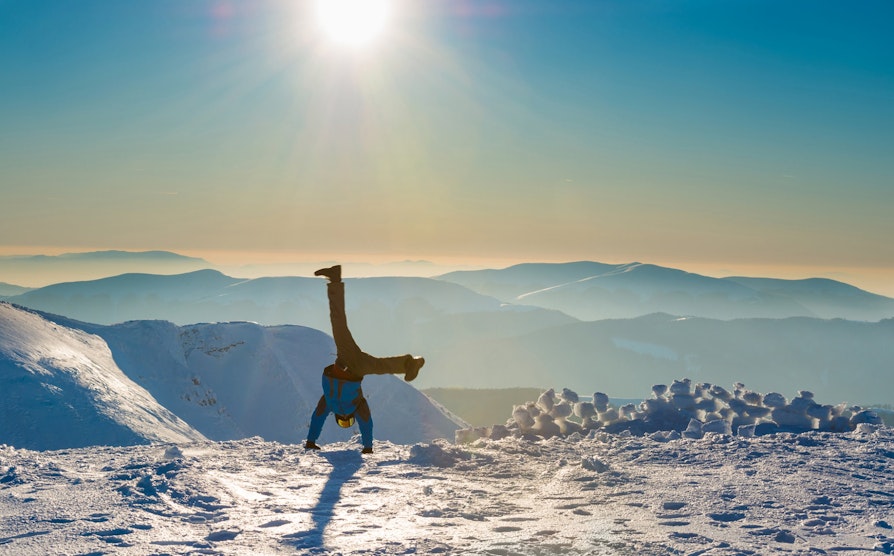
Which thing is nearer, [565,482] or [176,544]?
[176,544]

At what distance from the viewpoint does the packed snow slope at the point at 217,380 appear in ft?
102

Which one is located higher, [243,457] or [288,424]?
[243,457]

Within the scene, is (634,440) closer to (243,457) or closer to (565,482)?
(565,482)

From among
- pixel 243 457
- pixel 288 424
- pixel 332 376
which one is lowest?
pixel 288 424

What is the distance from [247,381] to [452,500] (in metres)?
57.2

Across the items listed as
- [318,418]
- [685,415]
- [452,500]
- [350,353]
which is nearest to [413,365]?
[350,353]

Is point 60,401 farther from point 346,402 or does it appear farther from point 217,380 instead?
point 217,380

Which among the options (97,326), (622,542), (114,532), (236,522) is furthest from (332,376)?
(97,326)

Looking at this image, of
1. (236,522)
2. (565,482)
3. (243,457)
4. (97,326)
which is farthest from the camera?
(97,326)

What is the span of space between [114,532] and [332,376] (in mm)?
4920

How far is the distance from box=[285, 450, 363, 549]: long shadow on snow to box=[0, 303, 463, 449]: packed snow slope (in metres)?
22.1

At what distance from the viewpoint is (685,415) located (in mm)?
17797

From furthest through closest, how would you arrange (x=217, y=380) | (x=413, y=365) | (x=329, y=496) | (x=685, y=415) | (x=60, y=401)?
(x=217, y=380), (x=60, y=401), (x=685, y=415), (x=413, y=365), (x=329, y=496)

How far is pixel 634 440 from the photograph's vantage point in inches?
517
